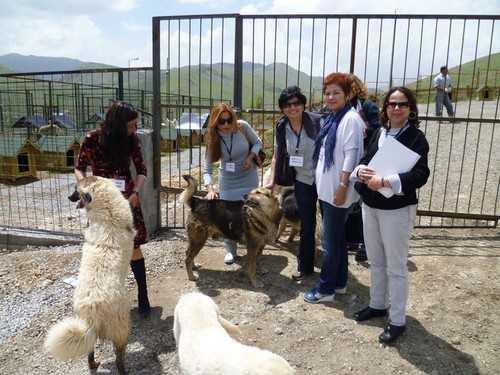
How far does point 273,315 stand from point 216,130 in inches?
83.0

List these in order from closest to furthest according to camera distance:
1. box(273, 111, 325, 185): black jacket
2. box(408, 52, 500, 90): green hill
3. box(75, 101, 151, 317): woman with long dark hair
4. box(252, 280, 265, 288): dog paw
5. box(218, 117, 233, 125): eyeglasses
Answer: box(75, 101, 151, 317): woman with long dark hair → box(273, 111, 325, 185): black jacket → box(218, 117, 233, 125): eyeglasses → box(252, 280, 265, 288): dog paw → box(408, 52, 500, 90): green hill

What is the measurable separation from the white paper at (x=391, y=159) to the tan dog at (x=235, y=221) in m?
1.61

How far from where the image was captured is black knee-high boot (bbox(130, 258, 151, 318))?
3.74 meters

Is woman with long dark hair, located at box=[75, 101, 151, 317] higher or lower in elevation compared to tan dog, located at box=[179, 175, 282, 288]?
higher

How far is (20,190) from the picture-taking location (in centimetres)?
962

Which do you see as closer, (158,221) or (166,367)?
(166,367)

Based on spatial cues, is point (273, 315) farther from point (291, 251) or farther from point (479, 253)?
point (479, 253)

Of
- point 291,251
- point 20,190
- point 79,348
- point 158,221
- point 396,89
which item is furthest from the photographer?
point 20,190

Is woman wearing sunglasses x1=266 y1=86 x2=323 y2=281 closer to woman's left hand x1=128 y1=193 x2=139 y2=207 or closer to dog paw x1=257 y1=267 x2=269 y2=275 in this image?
dog paw x1=257 y1=267 x2=269 y2=275

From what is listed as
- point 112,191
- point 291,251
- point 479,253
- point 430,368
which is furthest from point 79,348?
point 479,253

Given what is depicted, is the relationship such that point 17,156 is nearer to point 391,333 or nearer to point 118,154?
point 118,154

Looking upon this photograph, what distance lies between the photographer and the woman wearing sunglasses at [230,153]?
430 cm

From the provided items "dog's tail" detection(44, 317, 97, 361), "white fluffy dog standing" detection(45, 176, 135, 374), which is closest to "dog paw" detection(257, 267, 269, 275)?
"white fluffy dog standing" detection(45, 176, 135, 374)

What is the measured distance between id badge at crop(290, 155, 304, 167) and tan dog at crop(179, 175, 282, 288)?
19.7 inches
